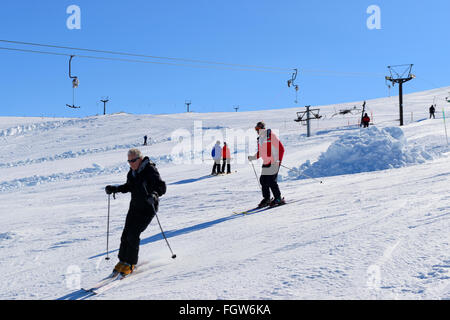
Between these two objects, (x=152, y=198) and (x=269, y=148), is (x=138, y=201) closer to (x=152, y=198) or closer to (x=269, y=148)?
(x=152, y=198)

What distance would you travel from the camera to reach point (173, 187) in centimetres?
1426

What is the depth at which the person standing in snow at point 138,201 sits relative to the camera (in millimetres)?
4871

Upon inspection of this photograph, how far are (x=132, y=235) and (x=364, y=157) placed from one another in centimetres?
1032

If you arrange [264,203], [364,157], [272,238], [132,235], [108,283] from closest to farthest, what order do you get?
[108,283] → [132,235] → [272,238] → [264,203] → [364,157]

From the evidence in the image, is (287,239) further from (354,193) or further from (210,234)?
(354,193)

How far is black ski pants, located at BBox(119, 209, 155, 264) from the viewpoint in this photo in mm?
4887

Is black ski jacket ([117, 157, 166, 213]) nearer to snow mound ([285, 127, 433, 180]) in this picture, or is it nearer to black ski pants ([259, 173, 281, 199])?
black ski pants ([259, 173, 281, 199])

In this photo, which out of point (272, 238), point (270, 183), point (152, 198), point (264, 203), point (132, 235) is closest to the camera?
point (152, 198)

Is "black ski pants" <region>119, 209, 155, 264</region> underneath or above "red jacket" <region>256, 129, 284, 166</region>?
underneath

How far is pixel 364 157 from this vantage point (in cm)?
1335

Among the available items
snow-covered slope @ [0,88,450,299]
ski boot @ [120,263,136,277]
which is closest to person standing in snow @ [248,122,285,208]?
snow-covered slope @ [0,88,450,299]

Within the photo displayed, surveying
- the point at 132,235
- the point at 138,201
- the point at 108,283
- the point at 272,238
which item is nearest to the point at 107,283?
the point at 108,283
